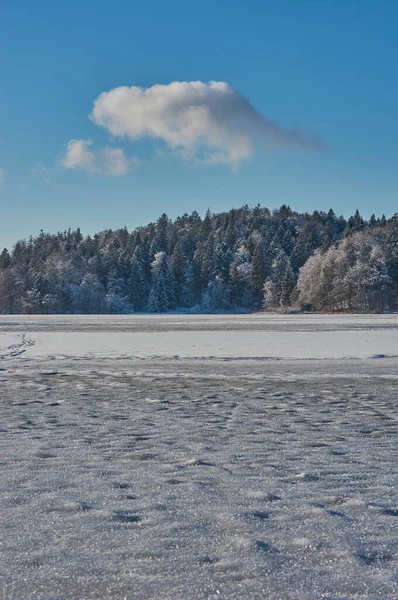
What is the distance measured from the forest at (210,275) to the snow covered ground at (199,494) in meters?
91.5

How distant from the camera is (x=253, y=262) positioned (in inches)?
5330

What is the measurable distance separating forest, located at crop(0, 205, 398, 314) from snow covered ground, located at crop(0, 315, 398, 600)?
91482 millimetres

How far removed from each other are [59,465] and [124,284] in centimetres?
12025

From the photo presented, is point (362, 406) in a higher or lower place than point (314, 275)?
lower

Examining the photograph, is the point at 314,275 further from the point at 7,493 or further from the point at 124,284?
the point at 7,493

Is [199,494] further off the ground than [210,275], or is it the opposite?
[210,275]

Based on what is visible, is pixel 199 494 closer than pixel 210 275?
Yes

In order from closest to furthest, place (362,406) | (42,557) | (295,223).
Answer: (42,557), (362,406), (295,223)

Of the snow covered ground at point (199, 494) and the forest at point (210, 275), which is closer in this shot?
the snow covered ground at point (199, 494)

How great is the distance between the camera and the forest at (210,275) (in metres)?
102

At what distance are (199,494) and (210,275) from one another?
13480 cm

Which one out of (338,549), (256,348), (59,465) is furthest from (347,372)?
(338,549)

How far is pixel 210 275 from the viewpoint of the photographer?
13962 centimetres

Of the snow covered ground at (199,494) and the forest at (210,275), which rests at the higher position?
the forest at (210,275)
